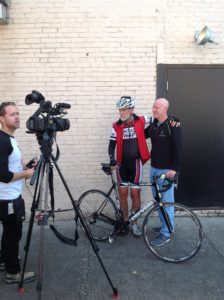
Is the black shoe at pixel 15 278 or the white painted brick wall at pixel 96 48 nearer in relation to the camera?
the black shoe at pixel 15 278

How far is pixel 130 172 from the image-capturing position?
5.02 meters

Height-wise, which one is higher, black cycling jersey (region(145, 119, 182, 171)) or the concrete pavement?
black cycling jersey (region(145, 119, 182, 171))

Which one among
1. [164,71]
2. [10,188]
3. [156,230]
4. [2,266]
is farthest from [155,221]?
[10,188]

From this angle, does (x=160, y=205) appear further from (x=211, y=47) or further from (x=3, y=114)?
(x=211, y=47)

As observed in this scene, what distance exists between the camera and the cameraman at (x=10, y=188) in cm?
350

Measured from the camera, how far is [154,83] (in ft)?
17.9

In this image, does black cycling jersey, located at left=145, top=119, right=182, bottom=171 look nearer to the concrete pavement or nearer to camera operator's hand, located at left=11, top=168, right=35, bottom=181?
the concrete pavement

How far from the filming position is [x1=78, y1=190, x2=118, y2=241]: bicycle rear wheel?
16.3 feet

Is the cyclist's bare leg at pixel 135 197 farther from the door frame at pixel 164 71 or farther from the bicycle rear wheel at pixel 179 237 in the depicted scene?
the door frame at pixel 164 71

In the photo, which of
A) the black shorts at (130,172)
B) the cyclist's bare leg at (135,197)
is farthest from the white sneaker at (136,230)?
the black shorts at (130,172)

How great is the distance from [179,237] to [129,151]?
132 cm

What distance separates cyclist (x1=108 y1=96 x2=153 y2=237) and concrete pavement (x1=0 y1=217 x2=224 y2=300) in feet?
1.94

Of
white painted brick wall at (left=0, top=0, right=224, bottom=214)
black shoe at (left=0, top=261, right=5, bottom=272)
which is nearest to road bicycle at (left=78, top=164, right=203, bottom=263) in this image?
white painted brick wall at (left=0, top=0, right=224, bottom=214)

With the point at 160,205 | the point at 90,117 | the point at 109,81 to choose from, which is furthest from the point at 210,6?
the point at 160,205
